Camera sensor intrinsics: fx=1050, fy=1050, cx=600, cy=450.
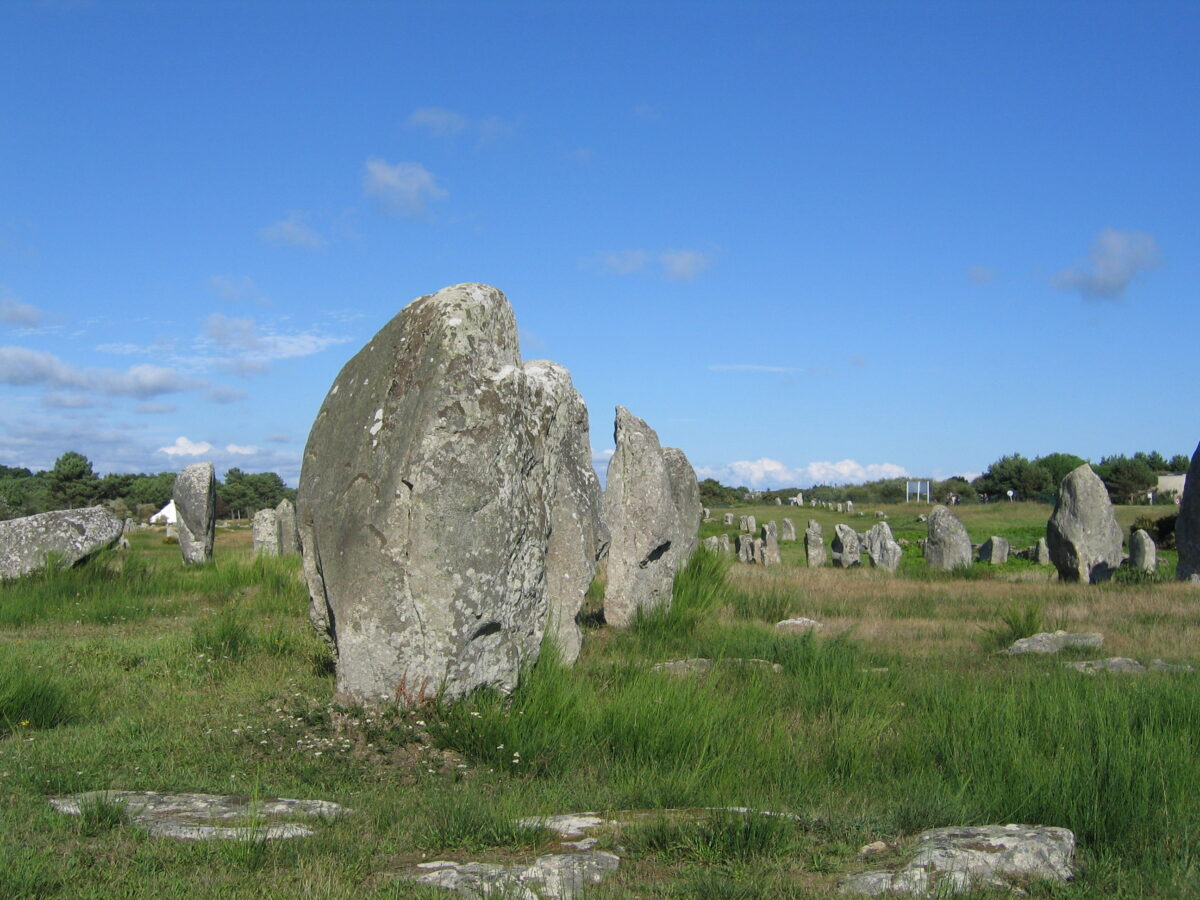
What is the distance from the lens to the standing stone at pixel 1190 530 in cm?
1930

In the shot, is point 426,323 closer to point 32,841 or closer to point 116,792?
point 116,792

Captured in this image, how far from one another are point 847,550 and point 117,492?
2346 inches

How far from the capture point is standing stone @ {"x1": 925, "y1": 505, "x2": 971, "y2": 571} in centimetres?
2547

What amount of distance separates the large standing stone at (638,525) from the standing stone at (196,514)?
12573 mm

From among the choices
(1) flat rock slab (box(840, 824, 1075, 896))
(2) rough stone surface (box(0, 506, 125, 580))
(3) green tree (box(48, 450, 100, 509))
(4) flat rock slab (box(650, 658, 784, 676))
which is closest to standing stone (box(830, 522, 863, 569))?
(2) rough stone surface (box(0, 506, 125, 580))

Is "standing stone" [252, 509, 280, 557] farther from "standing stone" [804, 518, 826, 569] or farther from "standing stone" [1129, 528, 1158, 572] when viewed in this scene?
"standing stone" [1129, 528, 1158, 572]

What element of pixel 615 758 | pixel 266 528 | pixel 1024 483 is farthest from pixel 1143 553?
pixel 1024 483

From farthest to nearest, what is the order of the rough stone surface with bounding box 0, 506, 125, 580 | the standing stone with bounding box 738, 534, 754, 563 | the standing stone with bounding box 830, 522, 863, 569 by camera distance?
the standing stone with bounding box 738, 534, 754, 563 < the standing stone with bounding box 830, 522, 863, 569 < the rough stone surface with bounding box 0, 506, 125, 580

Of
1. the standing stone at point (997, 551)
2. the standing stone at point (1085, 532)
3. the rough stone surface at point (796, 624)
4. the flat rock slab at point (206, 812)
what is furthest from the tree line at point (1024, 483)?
the flat rock slab at point (206, 812)

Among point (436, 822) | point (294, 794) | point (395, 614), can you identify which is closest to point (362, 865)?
point (436, 822)

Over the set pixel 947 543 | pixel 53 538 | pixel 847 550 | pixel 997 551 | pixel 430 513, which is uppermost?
pixel 430 513

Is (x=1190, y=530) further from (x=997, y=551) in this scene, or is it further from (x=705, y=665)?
(x=705, y=665)

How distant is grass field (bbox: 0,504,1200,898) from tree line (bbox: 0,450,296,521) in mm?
40770

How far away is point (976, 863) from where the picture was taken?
4.22 meters
